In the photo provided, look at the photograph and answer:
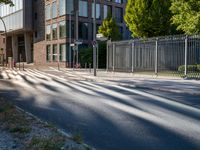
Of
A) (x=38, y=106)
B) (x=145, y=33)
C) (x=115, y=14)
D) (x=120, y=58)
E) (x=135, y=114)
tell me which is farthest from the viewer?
(x=115, y=14)

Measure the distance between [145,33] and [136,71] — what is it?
5.35 metres

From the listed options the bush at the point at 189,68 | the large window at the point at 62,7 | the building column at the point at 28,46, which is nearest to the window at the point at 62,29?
the large window at the point at 62,7

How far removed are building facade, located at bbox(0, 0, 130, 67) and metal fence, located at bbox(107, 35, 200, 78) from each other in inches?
712

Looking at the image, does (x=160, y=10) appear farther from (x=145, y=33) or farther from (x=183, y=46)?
(x=183, y=46)

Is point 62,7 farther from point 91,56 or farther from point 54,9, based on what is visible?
point 91,56

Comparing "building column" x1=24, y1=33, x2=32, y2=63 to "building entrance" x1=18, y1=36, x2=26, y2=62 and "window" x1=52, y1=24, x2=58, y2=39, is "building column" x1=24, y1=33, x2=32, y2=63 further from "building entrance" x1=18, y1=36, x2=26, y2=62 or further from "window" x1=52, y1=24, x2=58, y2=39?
"window" x1=52, y1=24, x2=58, y2=39

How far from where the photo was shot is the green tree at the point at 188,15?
2219 cm

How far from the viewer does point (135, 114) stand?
33.3 ft

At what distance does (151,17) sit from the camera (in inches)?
1260

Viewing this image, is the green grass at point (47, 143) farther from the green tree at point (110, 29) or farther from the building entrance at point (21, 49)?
the building entrance at point (21, 49)

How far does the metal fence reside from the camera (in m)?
23.4

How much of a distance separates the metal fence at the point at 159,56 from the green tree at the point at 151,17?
2.99m

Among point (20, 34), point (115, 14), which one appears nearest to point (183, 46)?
point (115, 14)

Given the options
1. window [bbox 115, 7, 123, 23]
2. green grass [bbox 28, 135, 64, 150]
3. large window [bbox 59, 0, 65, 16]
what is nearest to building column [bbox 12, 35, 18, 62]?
large window [bbox 59, 0, 65, 16]
